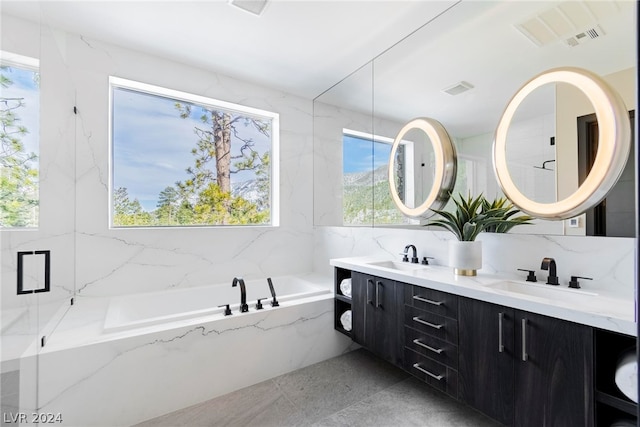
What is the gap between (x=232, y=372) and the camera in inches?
77.4

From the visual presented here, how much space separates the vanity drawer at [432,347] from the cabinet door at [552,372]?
0.31m

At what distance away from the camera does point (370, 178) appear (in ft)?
9.12

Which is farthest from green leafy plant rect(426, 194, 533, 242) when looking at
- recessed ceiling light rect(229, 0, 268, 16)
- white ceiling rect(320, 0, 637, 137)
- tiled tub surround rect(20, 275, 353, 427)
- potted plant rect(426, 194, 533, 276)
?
recessed ceiling light rect(229, 0, 268, 16)

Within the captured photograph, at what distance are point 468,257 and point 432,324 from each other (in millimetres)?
450

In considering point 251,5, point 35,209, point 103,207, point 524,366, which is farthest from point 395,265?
point 35,209

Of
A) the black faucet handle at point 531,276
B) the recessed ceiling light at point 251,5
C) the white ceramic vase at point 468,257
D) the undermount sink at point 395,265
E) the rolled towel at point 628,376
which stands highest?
the recessed ceiling light at point 251,5

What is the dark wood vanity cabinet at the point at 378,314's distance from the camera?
6.25 feet

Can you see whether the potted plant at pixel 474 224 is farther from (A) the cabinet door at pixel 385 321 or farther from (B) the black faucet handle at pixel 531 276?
(A) the cabinet door at pixel 385 321

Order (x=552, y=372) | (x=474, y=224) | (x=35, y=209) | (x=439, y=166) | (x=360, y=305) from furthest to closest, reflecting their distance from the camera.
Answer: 1. (x=360, y=305)
2. (x=439, y=166)
3. (x=35, y=209)
4. (x=474, y=224)
5. (x=552, y=372)

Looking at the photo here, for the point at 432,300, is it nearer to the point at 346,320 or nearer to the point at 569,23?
the point at 346,320

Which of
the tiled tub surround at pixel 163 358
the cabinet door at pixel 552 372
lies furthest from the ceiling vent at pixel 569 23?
the tiled tub surround at pixel 163 358

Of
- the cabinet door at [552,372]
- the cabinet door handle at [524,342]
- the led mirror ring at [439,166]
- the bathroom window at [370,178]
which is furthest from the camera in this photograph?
the bathroom window at [370,178]

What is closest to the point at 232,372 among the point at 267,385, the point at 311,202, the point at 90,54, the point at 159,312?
the point at 267,385

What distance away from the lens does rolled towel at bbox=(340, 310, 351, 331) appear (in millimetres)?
2340
